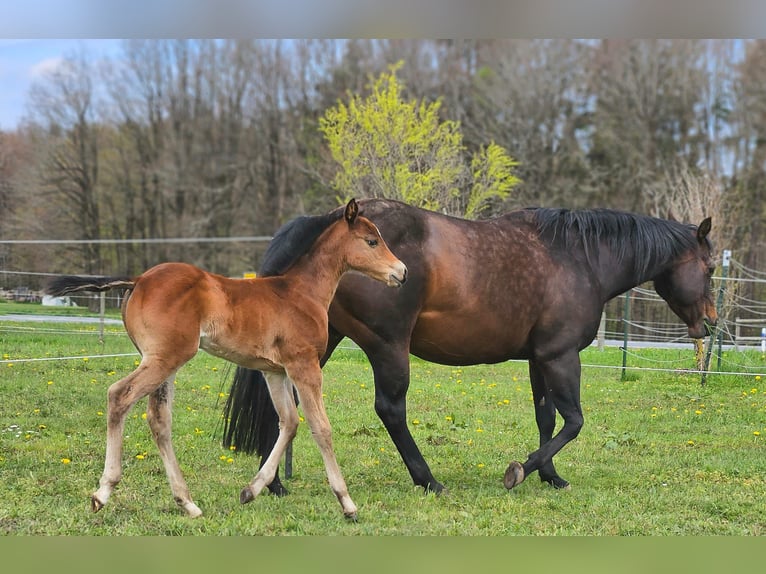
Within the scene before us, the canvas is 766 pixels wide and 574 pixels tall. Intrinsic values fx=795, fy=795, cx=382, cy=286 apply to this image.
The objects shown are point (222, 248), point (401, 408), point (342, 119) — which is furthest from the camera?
point (222, 248)

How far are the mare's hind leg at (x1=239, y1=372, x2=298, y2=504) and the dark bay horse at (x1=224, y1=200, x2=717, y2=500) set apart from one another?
2.07 feet

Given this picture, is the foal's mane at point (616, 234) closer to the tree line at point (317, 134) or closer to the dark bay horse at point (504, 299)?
the dark bay horse at point (504, 299)

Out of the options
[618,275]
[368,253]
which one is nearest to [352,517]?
[368,253]

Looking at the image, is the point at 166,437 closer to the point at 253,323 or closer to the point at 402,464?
the point at 253,323

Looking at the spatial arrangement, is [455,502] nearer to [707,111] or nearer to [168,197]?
[707,111]

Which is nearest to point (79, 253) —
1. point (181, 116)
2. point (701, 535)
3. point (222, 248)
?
point (222, 248)

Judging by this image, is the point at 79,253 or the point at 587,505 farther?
the point at 79,253

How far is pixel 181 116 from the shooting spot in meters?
36.3

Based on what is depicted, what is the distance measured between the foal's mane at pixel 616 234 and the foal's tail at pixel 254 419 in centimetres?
257

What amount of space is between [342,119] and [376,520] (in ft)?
55.8

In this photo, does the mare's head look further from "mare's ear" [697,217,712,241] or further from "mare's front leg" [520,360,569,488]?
"mare's front leg" [520,360,569,488]

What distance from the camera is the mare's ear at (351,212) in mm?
5230

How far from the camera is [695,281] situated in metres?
6.71

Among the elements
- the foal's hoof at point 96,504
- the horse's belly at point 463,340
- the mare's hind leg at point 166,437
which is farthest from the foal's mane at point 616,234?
the foal's hoof at point 96,504
